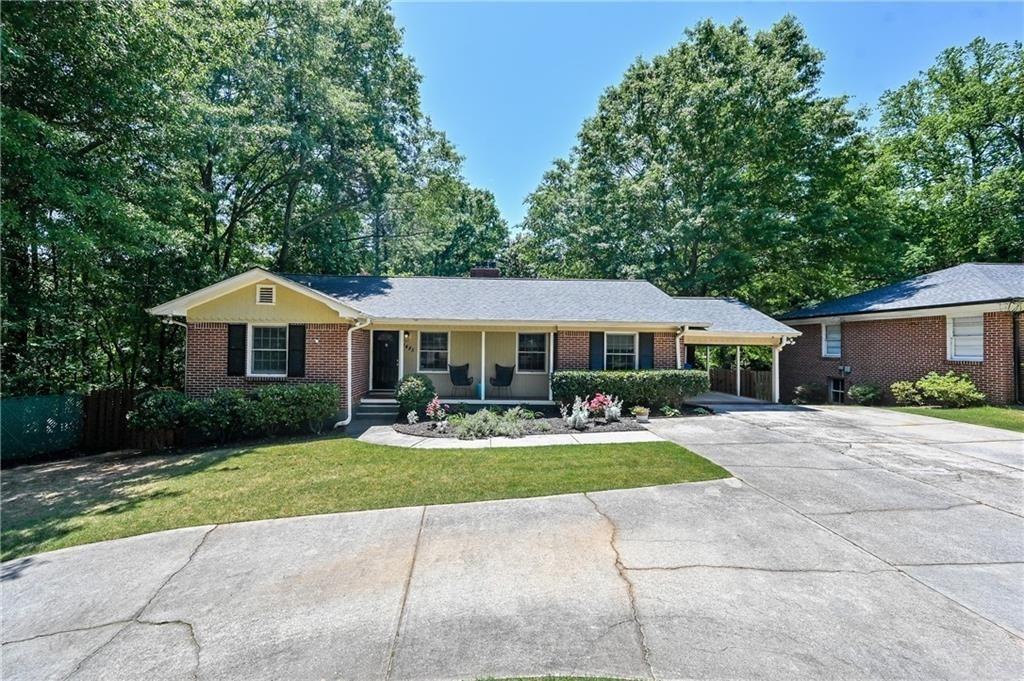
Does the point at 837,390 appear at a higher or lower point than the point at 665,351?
lower

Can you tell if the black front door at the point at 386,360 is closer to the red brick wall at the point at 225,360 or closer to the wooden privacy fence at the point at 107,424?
the red brick wall at the point at 225,360

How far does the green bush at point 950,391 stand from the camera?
1220cm

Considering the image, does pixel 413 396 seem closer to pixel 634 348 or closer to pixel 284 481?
pixel 284 481

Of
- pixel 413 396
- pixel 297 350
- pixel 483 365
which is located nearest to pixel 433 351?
pixel 483 365

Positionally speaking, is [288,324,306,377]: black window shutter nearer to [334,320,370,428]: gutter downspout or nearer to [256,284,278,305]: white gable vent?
[256,284,278,305]: white gable vent

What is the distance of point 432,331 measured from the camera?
45.2 feet

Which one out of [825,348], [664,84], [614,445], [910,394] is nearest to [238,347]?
[614,445]

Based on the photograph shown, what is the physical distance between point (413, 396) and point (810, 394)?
1512 cm

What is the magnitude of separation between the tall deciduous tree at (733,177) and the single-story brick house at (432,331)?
261 inches

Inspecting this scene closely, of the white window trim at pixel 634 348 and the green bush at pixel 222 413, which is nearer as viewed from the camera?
the green bush at pixel 222 413

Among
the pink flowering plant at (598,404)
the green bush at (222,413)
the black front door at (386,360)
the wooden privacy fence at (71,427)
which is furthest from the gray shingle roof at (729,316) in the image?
the wooden privacy fence at (71,427)

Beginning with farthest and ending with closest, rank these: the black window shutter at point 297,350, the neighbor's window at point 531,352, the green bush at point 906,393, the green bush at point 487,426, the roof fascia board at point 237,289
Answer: the neighbor's window at point 531,352
the green bush at point 906,393
the black window shutter at point 297,350
the roof fascia board at point 237,289
the green bush at point 487,426

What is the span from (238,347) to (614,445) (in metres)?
9.32

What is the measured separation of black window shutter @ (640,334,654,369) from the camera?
13.0m
